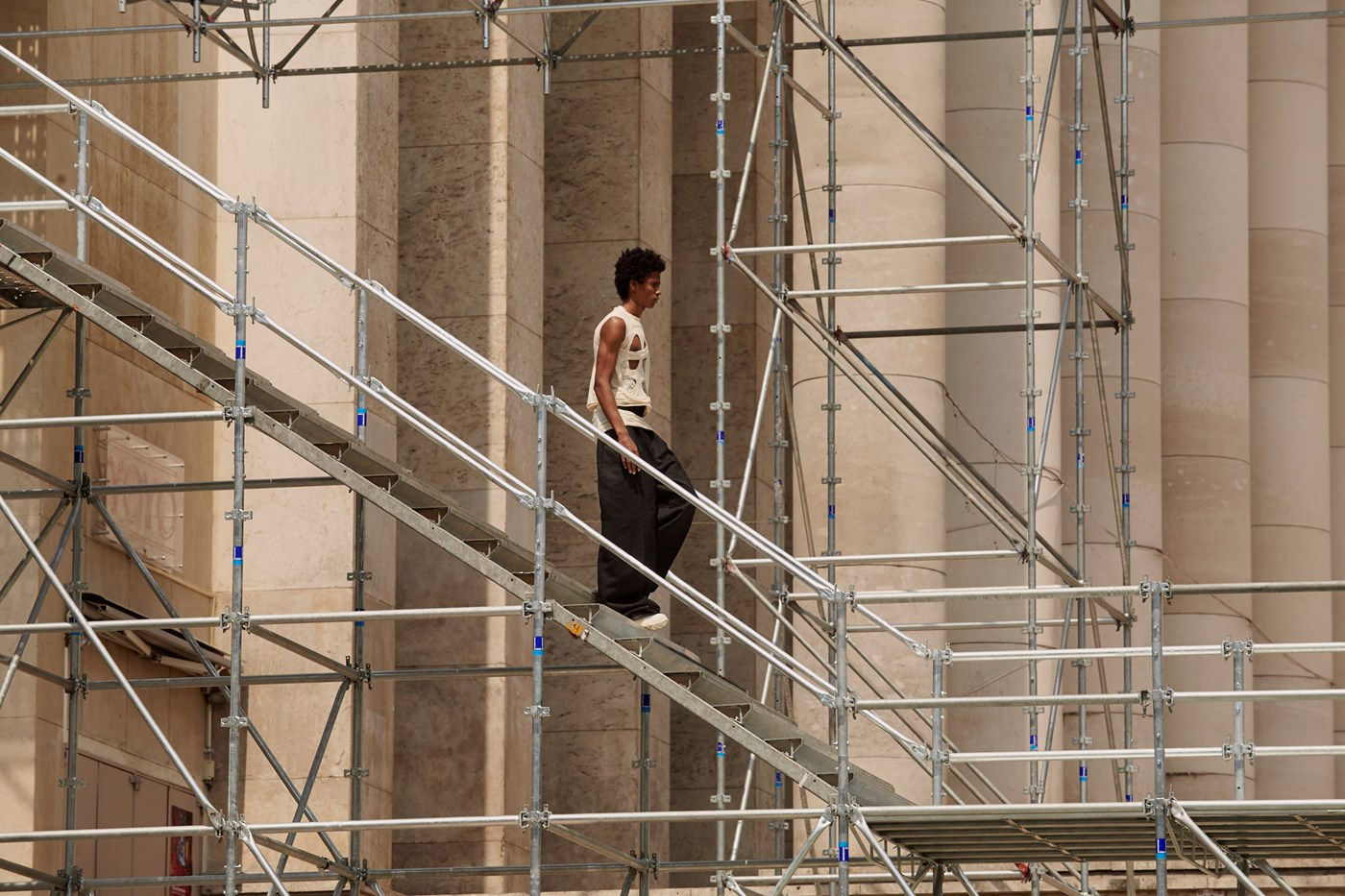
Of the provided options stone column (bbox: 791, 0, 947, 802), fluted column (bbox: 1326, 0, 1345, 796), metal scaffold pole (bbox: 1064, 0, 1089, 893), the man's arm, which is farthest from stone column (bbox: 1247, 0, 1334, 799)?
the man's arm

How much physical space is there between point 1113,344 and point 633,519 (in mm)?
12873

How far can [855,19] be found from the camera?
2442cm

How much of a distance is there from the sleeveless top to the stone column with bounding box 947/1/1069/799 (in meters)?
8.38

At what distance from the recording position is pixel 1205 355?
1227 inches

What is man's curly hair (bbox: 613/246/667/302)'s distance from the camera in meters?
17.2

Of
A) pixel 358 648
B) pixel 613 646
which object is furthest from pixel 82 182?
pixel 613 646

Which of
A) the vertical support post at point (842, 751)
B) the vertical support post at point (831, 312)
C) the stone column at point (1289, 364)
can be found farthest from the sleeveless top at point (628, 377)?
the stone column at point (1289, 364)

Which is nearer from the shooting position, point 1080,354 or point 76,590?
point 76,590

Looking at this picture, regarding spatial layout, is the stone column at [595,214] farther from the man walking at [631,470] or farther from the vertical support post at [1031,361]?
the man walking at [631,470]

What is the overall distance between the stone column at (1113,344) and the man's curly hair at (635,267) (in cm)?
1116

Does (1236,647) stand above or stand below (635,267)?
below

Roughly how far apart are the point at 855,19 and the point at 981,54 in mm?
2994

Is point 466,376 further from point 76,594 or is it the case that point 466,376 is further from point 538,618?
point 538,618

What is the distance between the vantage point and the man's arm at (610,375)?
16.8 m
